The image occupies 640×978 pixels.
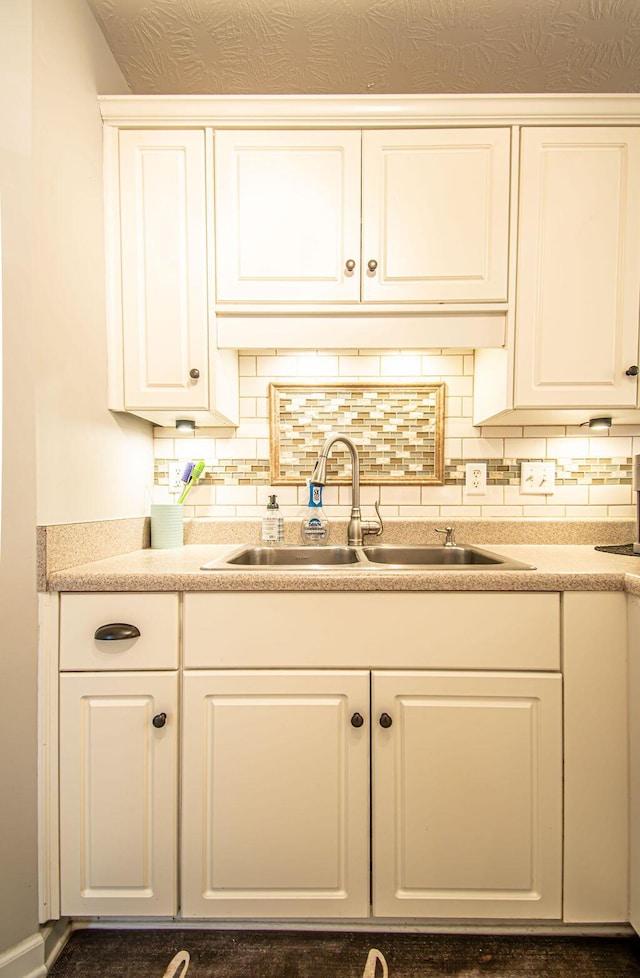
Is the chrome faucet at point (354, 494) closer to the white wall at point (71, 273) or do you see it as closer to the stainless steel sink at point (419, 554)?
the stainless steel sink at point (419, 554)

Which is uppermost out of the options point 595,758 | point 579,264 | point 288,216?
point 288,216

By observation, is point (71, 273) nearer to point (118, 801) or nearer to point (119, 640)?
point (119, 640)

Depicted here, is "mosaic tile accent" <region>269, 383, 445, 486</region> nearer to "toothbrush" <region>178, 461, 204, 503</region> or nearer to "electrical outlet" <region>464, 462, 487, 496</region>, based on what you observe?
"electrical outlet" <region>464, 462, 487, 496</region>

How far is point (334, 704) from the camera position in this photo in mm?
1046

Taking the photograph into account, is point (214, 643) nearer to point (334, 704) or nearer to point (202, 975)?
point (334, 704)

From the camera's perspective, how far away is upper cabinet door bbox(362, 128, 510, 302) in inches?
50.8

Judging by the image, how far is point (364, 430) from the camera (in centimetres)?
164

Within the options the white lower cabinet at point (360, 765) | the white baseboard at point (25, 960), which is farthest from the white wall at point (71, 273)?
the white baseboard at point (25, 960)

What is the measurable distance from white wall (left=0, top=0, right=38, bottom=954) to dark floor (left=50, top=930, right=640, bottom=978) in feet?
0.66

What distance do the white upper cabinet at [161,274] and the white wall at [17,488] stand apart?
310 mm

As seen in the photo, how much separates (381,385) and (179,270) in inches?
30.7

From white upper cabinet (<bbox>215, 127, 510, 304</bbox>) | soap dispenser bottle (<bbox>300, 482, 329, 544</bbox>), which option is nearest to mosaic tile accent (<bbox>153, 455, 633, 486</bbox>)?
soap dispenser bottle (<bbox>300, 482, 329, 544</bbox>)

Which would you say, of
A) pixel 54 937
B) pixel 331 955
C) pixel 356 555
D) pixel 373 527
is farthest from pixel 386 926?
pixel 373 527

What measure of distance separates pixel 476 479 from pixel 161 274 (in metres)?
1.28
